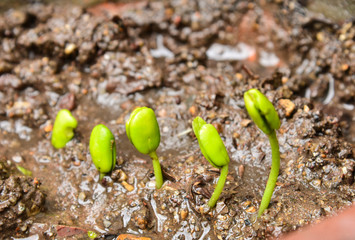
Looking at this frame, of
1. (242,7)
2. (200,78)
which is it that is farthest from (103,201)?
(242,7)

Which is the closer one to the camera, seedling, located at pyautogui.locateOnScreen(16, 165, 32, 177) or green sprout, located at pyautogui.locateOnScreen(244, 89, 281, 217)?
green sprout, located at pyautogui.locateOnScreen(244, 89, 281, 217)

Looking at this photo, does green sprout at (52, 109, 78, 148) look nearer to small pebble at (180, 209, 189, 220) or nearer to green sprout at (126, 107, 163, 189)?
green sprout at (126, 107, 163, 189)

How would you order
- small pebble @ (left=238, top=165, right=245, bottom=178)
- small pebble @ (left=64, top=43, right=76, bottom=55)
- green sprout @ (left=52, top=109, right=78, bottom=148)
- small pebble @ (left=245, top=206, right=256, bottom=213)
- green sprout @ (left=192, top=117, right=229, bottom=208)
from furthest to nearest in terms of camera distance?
→ small pebble @ (left=64, top=43, right=76, bottom=55), green sprout @ (left=52, top=109, right=78, bottom=148), small pebble @ (left=238, top=165, right=245, bottom=178), small pebble @ (left=245, top=206, right=256, bottom=213), green sprout @ (left=192, top=117, right=229, bottom=208)

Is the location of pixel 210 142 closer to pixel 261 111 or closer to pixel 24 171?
pixel 261 111

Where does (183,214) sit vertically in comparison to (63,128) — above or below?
below

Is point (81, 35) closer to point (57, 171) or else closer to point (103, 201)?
point (57, 171)

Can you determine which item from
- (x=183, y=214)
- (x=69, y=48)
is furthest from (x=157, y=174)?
(x=69, y=48)

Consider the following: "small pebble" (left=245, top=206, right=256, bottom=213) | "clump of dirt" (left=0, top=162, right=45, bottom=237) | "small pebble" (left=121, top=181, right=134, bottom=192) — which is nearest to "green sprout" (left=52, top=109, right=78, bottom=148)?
"clump of dirt" (left=0, top=162, right=45, bottom=237)
